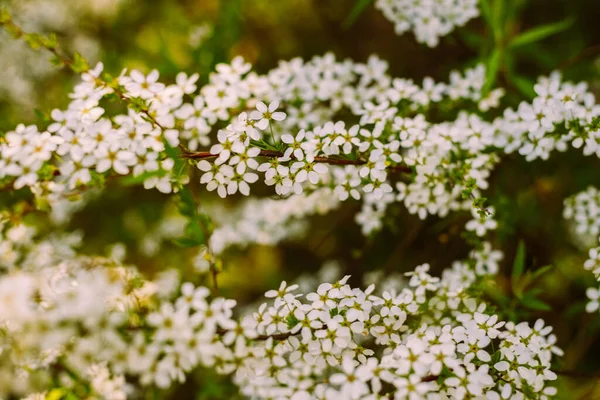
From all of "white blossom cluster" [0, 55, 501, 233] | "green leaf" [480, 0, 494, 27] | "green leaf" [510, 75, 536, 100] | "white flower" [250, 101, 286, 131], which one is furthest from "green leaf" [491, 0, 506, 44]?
"white flower" [250, 101, 286, 131]

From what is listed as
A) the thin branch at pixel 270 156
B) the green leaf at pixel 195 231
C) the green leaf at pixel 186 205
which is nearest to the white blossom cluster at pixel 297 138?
the thin branch at pixel 270 156

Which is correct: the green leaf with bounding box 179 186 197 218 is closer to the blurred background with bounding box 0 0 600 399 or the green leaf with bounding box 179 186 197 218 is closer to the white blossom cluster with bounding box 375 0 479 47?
the blurred background with bounding box 0 0 600 399

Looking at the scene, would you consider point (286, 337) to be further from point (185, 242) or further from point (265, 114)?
point (265, 114)

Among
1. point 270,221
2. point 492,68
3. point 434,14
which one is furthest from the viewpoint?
point 270,221

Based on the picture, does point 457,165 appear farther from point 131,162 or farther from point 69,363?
point 69,363

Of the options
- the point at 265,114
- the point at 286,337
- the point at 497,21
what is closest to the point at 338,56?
the point at 497,21
